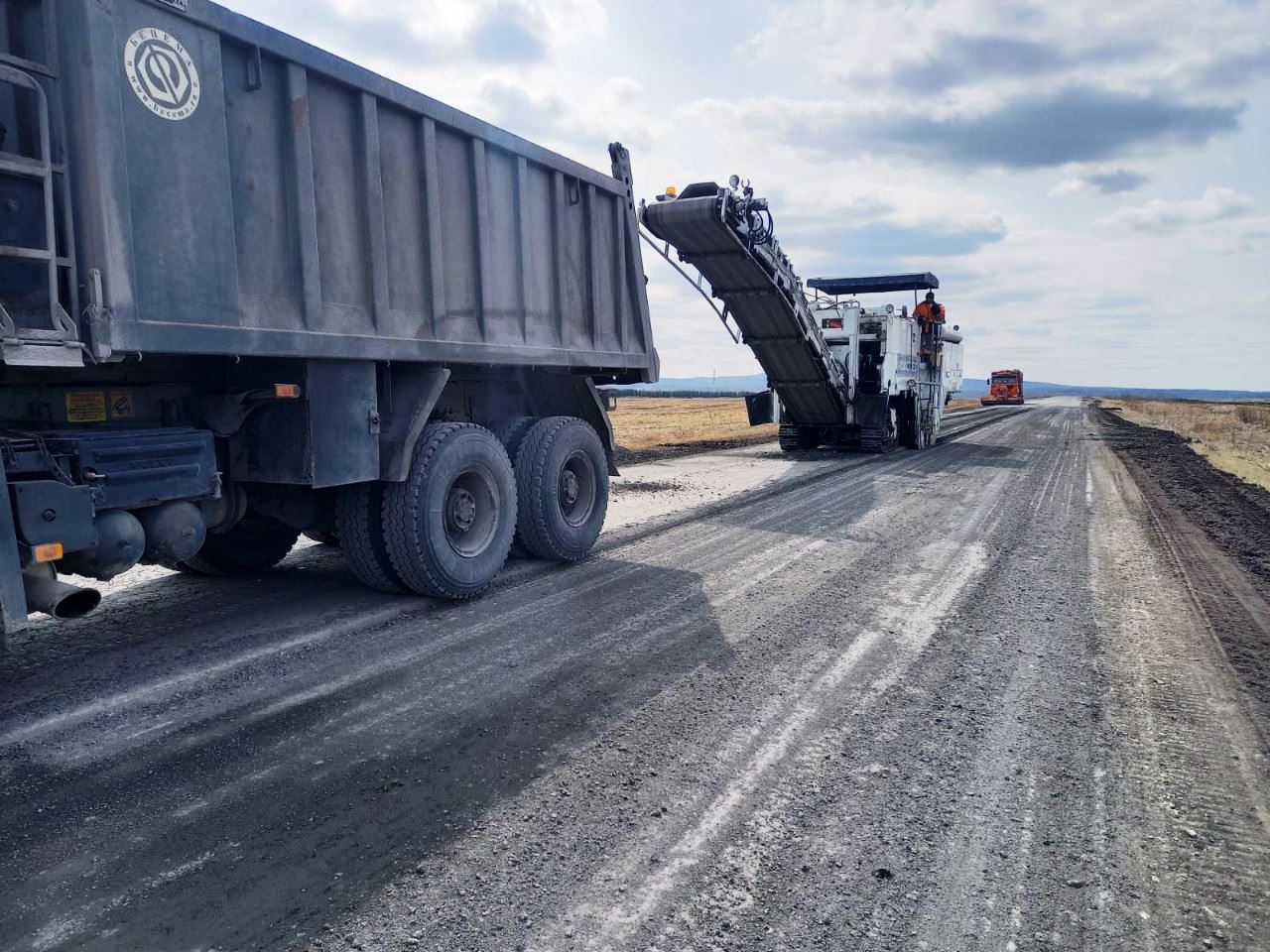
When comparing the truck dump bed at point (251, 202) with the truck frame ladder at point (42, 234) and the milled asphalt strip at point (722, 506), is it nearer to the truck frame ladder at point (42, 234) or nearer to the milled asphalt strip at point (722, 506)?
the truck frame ladder at point (42, 234)

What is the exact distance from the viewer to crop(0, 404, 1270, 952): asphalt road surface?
98.0 inches

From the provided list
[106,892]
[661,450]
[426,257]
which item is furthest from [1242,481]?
[106,892]

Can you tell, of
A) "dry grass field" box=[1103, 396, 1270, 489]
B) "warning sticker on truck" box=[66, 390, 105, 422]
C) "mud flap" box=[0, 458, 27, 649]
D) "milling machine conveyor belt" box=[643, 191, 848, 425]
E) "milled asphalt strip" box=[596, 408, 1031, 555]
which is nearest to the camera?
"mud flap" box=[0, 458, 27, 649]

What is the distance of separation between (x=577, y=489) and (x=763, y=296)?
7.75m

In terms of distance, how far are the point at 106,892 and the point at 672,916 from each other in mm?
1758

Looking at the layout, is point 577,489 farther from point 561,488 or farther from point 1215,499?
point 1215,499

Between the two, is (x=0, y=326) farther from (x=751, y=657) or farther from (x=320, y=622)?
(x=751, y=657)

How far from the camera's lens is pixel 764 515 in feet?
31.1

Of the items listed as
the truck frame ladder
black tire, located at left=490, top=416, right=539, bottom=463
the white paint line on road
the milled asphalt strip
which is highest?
the truck frame ladder

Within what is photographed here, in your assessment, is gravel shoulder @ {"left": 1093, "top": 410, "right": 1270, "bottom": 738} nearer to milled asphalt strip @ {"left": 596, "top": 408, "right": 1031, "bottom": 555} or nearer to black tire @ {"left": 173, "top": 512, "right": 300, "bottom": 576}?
milled asphalt strip @ {"left": 596, "top": 408, "right": 1031, "bottom": 555}

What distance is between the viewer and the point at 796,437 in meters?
17.7

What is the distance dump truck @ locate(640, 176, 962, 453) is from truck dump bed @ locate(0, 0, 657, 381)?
606 centimetres

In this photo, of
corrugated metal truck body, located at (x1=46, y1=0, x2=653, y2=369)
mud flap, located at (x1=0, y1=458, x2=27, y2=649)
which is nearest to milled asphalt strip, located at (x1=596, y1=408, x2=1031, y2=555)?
corrugated metal truck body, located at (x1=46, y1=0, x2=653, y2=369)

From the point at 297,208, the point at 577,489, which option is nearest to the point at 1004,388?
the point at 577,489
